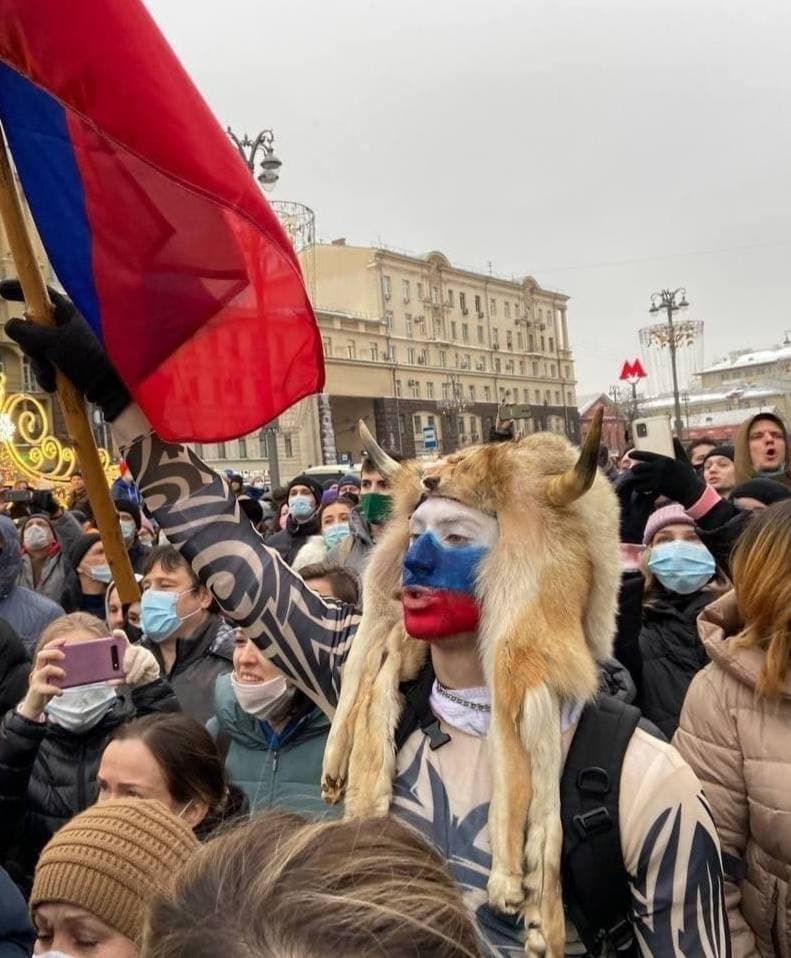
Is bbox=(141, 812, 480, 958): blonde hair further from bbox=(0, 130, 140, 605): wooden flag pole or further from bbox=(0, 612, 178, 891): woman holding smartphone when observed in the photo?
bbox=(0, 612, 178, 891): woman holding smartphone

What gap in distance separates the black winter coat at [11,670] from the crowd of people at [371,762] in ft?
1.84

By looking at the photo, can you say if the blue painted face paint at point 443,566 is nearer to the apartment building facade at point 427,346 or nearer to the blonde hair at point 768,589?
the blonde hair at point 768,589

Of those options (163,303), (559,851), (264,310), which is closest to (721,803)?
(559,851)

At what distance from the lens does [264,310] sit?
223 cm

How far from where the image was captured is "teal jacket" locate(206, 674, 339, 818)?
9.01 feet

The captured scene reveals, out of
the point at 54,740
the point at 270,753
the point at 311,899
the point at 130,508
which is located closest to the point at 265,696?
the point at 270,753

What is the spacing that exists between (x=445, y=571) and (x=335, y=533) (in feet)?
14.2

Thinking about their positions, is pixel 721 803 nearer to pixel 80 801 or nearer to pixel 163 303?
pixel 163 303

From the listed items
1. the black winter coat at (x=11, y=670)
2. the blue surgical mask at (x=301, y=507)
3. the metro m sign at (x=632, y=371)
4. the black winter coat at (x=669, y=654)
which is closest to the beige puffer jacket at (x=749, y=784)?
the black winter coat at (x=669, y=654)

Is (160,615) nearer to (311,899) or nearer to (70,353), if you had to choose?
(70,353)

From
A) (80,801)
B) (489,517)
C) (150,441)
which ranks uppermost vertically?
(150,441)

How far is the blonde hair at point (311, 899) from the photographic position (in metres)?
0.92

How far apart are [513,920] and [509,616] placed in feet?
1.70

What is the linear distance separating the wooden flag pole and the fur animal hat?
0.70 meters
